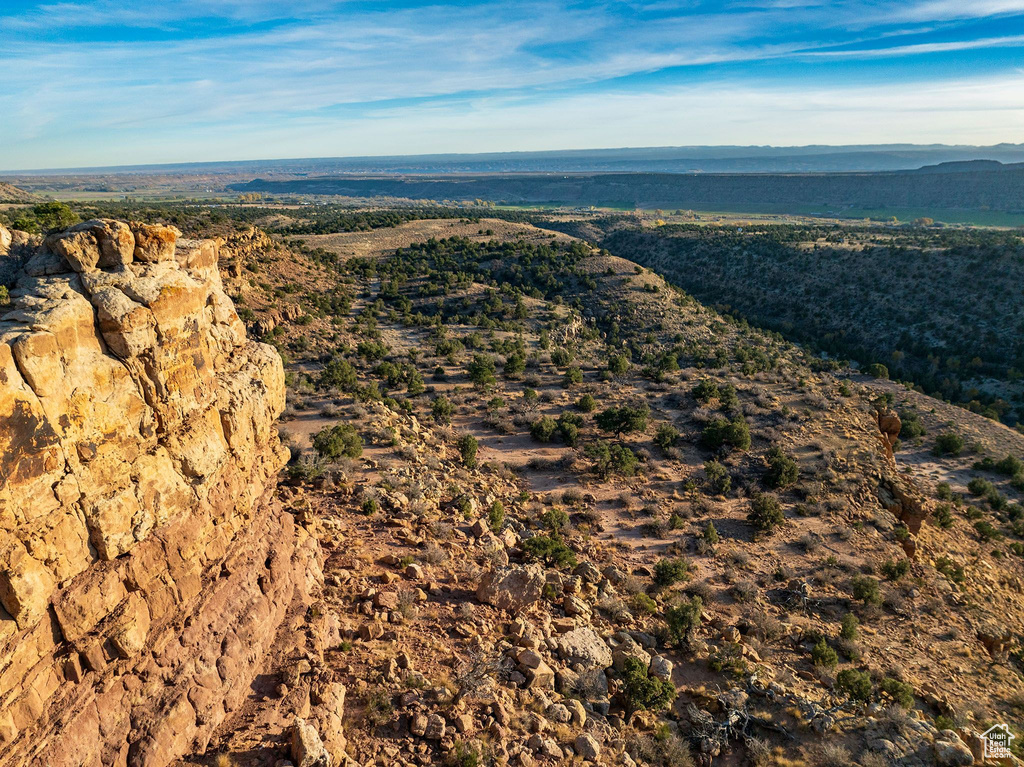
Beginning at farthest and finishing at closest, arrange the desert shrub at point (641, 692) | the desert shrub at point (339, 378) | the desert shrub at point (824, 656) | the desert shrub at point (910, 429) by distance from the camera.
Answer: the desert shrub at point (910, 429)
the desert shrub at point (339, 378)
the desert shrub at point (824, 656)
the desert shrub at point (641, 692)

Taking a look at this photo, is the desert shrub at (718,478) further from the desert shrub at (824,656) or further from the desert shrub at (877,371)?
the desert shrub at (877,371)

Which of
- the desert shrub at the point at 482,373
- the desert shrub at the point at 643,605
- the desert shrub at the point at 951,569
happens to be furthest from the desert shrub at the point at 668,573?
A: the desert shrub at the point at 482,373

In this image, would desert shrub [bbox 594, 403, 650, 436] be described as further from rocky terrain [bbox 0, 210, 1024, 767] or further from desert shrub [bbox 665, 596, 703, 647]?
desert shrub [bbox 665, 596, 703, 647]

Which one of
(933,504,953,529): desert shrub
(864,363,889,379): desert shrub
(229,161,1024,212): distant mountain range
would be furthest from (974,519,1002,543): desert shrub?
(229,161,1024,212): distant mountain range

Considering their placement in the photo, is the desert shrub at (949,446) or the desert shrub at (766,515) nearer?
the desert shrub at (766,515)

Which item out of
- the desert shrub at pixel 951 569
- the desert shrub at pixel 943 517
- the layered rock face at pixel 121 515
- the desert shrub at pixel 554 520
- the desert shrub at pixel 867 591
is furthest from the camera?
the desert shrub at pixel 943 517

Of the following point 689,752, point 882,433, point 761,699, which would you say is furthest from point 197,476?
point 882,433

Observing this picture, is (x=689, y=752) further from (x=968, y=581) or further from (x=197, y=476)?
(x=968, y=581)
